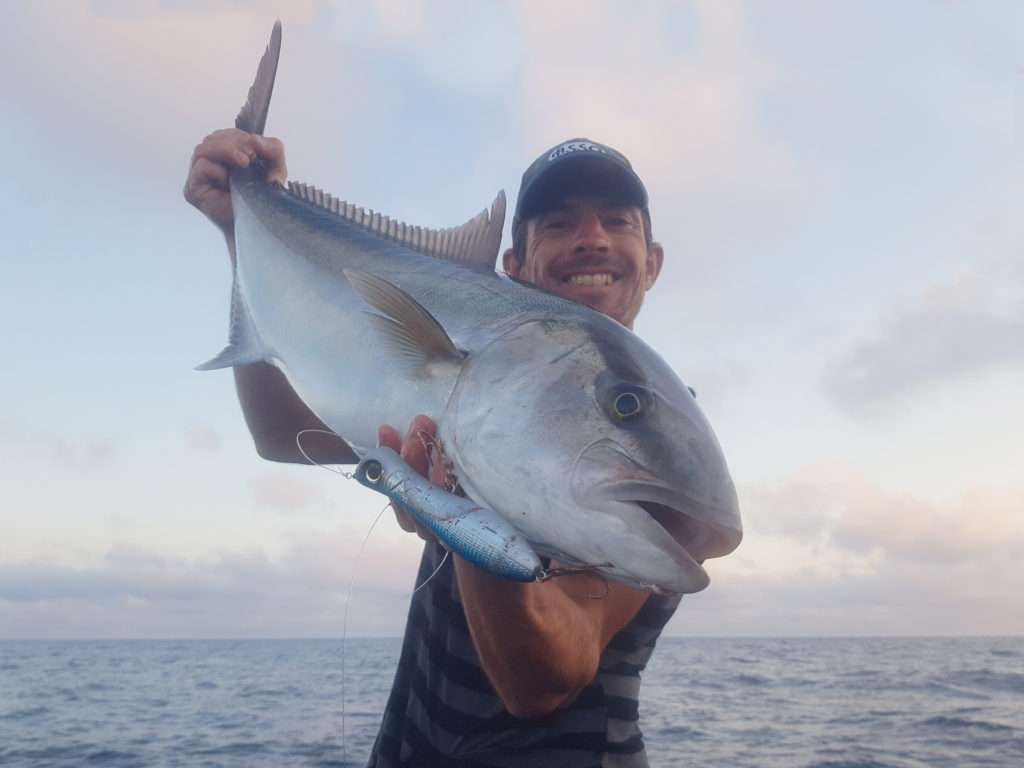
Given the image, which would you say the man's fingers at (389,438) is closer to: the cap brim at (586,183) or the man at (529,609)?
the man at (529,609)

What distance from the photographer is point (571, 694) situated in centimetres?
262

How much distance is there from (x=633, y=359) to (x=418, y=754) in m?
1.71

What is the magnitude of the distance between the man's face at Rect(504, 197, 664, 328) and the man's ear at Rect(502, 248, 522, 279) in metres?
0.23

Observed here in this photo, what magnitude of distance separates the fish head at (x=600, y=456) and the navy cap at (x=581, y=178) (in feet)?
5.07

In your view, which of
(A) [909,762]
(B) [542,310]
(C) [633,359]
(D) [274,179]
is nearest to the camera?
(C) [633,359]

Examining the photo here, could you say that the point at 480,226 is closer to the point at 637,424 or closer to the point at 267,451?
the point at 637,424

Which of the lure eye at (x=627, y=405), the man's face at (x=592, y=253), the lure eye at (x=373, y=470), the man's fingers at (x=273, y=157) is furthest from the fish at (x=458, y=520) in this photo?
the man's fingers at (x=273, y=157)

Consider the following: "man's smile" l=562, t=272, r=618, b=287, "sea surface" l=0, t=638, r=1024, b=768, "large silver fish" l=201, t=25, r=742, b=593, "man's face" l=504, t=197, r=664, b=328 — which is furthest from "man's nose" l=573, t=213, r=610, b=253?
"sea surface" l=0, t=638, r=1024, b=768

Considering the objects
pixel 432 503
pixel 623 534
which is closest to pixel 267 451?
pixel 432 503

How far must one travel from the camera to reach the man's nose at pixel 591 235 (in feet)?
11.5

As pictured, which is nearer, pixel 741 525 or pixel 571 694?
pixel 741 525

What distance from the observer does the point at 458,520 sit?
1.76m

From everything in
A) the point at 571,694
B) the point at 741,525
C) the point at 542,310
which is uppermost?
the point at 542,310

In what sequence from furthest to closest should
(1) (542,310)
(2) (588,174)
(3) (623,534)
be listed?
1. (2) (588,174)
2. (1) (542,310)
3. (3) (623,534)
